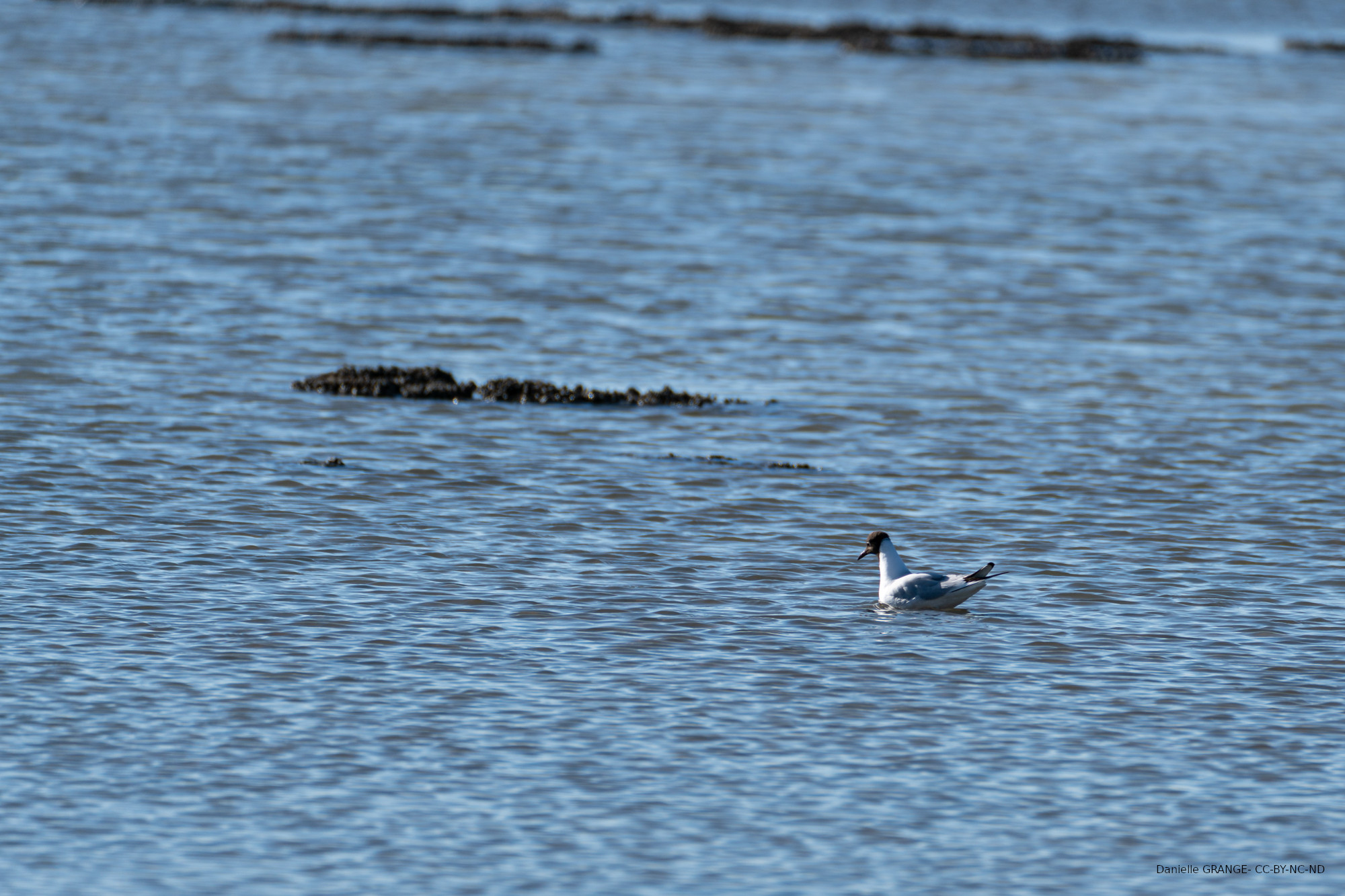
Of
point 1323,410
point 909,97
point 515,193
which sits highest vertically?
point 909,97

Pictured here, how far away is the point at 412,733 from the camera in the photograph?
12.1 metres

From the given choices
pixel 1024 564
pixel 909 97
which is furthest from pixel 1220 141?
pixel 1024 564

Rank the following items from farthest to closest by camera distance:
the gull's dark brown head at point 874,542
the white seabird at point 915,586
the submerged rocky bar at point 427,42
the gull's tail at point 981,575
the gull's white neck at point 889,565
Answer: the submerged rocky bar at point 427,42
the gull's dark brown head at point 874,542
the gull's white neck at point 889,565
the white seabird at point 915,586
the gull's tail at point 981,575

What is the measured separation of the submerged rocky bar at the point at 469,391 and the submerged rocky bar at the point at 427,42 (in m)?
54.4

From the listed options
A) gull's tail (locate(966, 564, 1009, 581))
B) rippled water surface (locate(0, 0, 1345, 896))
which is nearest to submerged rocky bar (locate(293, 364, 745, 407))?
rippled water surface (locate(0, 0, 1345, 896))

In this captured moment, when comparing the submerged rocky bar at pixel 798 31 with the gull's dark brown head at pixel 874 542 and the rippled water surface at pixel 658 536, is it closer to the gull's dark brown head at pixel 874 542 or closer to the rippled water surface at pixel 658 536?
the rippled water surface at pixel 658 536

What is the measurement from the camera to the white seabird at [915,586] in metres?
14.7

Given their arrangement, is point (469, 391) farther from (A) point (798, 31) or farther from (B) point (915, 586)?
(A) point (798, 31)

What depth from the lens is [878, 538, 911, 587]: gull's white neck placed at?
14922mm

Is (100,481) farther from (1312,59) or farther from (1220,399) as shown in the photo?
(1312,59)

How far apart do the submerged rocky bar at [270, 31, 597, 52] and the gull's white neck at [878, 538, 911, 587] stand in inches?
2444

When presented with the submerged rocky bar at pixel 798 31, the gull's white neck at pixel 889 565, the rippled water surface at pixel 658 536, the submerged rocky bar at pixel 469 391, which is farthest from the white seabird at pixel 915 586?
the submerged rocky bar at pixel 798 31

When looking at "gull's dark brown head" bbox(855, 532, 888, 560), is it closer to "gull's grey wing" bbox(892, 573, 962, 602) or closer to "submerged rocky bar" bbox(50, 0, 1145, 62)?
"gull's grey wing" bbox(892, 573, 962, 602)

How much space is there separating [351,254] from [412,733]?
19.9 meters
